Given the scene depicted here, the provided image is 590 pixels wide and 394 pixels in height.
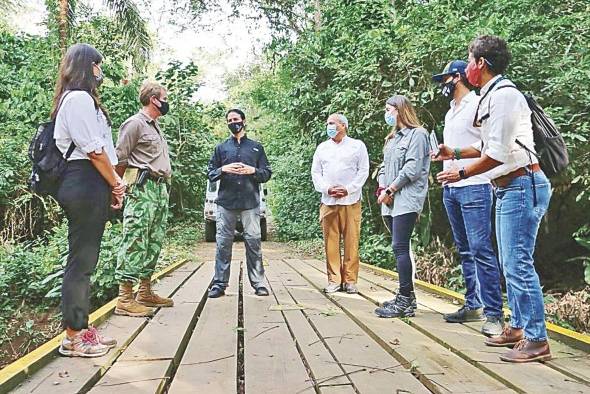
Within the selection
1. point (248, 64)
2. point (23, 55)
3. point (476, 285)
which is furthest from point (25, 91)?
point (248, 64)

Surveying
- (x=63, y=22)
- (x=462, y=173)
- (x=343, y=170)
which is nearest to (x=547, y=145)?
(x=462, y=173)

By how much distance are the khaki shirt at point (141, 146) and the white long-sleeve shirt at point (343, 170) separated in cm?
160

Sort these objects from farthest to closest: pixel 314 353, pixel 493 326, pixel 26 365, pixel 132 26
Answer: pixel 132 26
pixel 493 326
pixel 314 353
pixel 26 365

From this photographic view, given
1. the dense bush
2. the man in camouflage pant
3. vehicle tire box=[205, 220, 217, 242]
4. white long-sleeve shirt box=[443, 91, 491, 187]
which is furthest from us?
vehicle tire box=[205, 220, 217, 242]

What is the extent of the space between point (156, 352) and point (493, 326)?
1942 mm

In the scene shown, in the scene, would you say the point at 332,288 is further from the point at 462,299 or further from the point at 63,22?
the point at 63,22

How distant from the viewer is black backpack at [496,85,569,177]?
2.85 m

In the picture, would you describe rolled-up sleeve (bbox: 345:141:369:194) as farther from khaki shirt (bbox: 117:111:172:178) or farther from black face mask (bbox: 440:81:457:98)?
khaki shirt (bbox: 117:111:172:178)

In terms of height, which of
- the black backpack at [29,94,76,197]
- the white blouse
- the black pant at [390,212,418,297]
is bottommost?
the black pant at [390,212,418,297]

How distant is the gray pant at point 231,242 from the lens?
4.96m

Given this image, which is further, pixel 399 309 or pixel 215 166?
pixel 215 166

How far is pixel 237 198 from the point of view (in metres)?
4.98

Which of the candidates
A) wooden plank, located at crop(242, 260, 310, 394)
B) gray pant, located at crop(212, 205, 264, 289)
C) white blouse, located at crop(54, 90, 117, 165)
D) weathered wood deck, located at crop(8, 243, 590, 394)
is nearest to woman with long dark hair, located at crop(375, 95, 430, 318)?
weathered wood deck, located at crop(8, 243, 590, 394)

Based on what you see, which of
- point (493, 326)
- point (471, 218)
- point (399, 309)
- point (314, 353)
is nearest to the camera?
point (314, 353)
